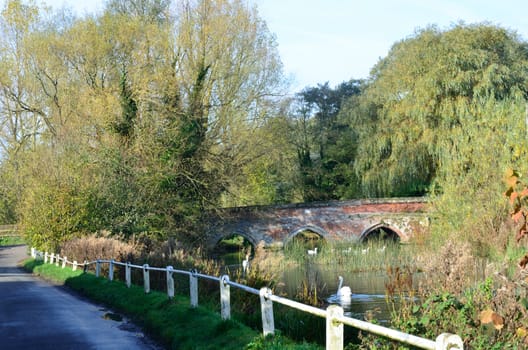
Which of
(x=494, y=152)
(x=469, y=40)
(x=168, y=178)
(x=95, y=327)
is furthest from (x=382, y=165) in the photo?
(x=95, y=327)

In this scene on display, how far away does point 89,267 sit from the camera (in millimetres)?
25328

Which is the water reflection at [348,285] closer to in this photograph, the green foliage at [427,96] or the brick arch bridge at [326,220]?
the green foliage at [427,96]

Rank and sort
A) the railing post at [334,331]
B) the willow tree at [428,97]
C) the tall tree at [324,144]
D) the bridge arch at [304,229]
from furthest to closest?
the tall tree at [324,144]
the bridge arch at [304,229]
the willow tree at [428,97]
the railing post at [334,331]

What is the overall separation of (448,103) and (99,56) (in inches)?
776

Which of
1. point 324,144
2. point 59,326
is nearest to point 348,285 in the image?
point 59,326

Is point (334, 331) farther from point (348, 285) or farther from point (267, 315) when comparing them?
point (348, 285)

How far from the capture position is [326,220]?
156ft

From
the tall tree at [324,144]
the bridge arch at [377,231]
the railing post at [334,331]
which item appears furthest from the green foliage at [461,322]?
the tall tree at [324,144]

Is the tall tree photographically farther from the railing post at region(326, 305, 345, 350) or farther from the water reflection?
the railing post at region(326, 305, 345, 350)

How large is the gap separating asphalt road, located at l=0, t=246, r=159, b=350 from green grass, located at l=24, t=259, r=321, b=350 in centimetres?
34

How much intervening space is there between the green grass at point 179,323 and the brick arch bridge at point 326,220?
89.0ft

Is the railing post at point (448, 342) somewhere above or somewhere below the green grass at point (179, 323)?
above

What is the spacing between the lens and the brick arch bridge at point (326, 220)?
149 ft

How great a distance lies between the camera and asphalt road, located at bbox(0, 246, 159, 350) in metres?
11.5
